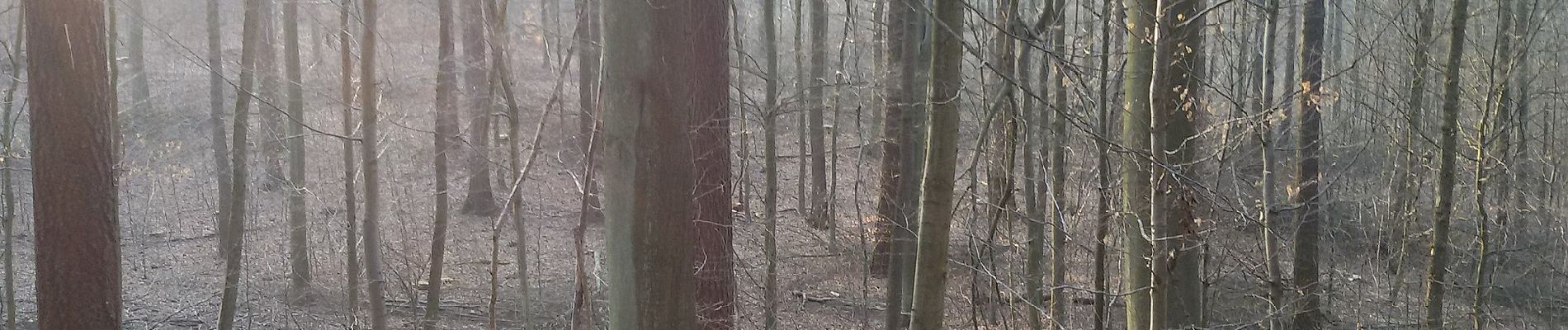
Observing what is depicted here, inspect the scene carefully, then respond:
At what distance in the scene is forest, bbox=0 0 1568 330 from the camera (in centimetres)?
498

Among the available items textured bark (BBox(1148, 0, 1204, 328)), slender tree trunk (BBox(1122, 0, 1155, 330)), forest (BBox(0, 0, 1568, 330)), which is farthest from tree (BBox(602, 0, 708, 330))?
textured bark (BBox(1148, 0, 1204, 328))

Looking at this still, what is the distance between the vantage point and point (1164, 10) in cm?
453

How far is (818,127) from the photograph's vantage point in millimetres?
14875

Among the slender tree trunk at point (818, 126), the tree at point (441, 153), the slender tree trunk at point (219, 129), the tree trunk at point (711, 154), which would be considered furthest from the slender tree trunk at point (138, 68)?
the tree trunk at point (711, 154)

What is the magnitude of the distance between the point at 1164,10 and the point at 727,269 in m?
2.59

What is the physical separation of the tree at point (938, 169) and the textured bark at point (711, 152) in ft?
3.70

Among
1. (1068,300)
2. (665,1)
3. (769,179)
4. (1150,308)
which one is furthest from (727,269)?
(1068,300)

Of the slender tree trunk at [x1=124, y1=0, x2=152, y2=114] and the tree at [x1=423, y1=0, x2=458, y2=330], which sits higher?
the slender tree trunk at [x1=124, y1=0, x2=152, y2=114]

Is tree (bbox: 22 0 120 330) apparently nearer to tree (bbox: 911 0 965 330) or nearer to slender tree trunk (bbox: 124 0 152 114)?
tree (bbox: 911 0 965 330)

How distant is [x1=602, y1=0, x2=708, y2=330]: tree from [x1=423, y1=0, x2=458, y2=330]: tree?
5.12m

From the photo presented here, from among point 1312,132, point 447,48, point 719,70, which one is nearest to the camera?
point 719,70

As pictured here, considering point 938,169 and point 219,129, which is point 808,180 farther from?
point 938,169

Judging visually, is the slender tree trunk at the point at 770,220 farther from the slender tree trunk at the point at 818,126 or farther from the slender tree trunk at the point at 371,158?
the slender tree trunk at the point at 371,158

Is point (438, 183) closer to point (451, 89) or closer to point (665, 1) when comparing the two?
point (451, 89)
